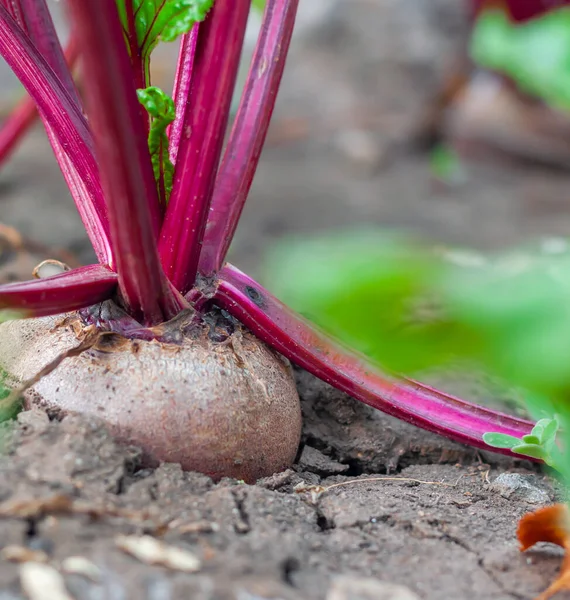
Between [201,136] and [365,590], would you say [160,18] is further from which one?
[365,590]

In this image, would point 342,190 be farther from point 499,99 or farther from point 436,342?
point 436,342

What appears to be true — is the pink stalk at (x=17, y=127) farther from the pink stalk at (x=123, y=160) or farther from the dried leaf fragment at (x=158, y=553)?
the dried leaf fragment at (x=158, y=553)

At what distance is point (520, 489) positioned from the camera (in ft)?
3.84

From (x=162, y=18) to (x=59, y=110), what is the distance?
234mm

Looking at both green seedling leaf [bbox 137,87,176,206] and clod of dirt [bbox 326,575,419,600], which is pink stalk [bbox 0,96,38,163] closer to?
green seedling leaf [bbox 137,87,176,206]

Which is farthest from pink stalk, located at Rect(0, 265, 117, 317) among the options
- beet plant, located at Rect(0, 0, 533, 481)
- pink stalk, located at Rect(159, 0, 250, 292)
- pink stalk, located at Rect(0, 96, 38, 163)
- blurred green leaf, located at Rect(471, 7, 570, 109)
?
blurred green leaf, located at Rect(471, 7, 570, 109)

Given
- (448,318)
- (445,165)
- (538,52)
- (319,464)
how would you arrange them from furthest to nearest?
(445,165) < (538,52) < (319,464) < (448,318)

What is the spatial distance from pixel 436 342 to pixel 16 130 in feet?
6.64

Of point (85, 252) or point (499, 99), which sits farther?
point (499, 99)

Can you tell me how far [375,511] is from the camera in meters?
1.00

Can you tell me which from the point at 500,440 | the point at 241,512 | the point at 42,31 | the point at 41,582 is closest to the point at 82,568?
the point at 41,582

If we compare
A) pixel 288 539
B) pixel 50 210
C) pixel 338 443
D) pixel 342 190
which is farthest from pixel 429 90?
pixel 288 539

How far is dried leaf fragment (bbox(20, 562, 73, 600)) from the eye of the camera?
2.29ft

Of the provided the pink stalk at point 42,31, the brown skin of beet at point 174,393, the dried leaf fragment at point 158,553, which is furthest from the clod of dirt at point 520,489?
the pink stalk at point 42,31
